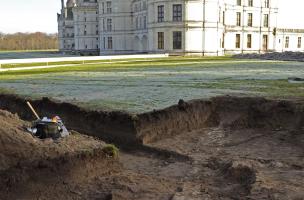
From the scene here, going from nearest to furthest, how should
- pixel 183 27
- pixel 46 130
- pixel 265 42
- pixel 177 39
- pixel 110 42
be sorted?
pixel 46 130
pixel 183 27
pixel 177 39
pixel 265 42
pixel 110 42

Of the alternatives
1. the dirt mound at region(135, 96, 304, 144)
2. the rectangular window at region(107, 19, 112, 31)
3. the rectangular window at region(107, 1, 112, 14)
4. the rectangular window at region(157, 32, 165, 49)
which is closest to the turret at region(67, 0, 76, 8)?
the rectangular window at region(107, 1, 112, 14)

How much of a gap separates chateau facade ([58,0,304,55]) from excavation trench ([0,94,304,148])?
4679 centimetres

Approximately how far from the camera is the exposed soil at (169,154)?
7.89m

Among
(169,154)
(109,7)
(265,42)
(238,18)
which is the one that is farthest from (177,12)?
(169,154)

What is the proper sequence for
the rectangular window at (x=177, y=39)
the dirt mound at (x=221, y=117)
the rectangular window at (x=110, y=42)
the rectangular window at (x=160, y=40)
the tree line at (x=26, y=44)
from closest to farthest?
the dirt mound at (x=221, y=117) → the rectangular window at (x=177, y=39) → the rectangular window at (x=160, y=40) → the rectangular window at (x=110, y=42) → the tree line at (x=26, y=44)

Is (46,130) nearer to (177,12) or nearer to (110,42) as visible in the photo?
(177,12)

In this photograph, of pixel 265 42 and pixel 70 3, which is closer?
pixel 265 42

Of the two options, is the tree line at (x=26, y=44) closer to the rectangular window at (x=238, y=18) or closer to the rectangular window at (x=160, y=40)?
the rectangular window at (x=238, y=18)

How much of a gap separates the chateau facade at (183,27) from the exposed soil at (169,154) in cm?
4711

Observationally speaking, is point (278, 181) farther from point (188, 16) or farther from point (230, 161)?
point (188, 16)

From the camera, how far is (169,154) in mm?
11102

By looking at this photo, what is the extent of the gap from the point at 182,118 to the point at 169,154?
2.45m

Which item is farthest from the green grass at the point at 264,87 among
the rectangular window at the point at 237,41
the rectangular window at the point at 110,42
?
the rectangular window at the point at 110,42

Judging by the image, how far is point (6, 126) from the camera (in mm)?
9078
